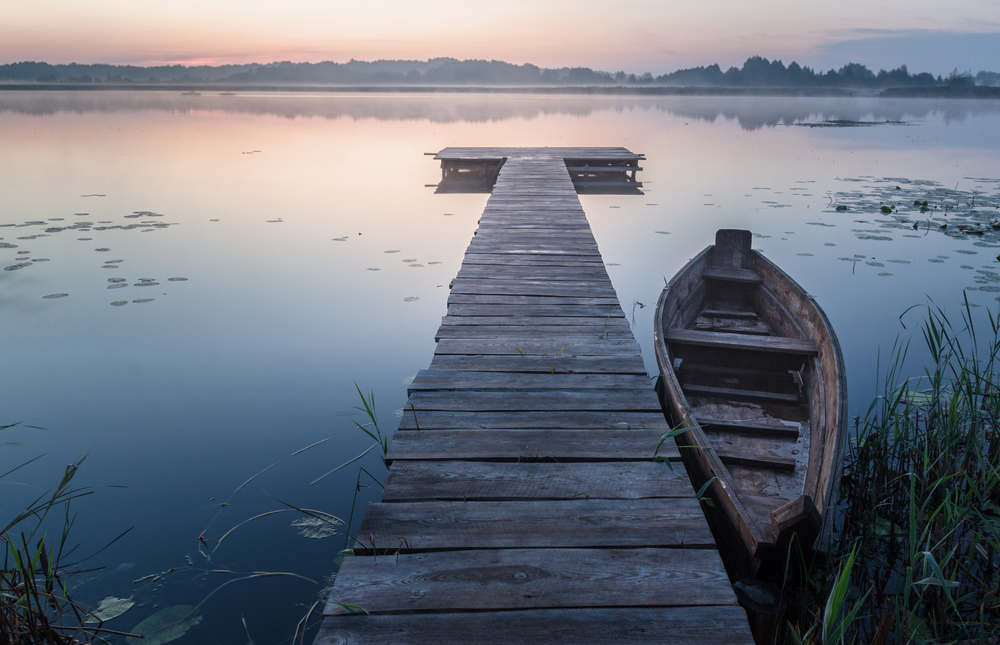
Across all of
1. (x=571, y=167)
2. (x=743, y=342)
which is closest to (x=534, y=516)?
(x=743, y=342)

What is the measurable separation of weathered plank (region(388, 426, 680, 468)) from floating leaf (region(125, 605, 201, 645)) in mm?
1012

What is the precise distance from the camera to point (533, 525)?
1.83m

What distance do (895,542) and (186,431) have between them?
3773 millimetres

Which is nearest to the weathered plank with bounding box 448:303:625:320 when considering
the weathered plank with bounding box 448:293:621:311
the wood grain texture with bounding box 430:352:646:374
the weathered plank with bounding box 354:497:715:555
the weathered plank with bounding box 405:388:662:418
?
the weathered plank with bounding box 448:293:621:311

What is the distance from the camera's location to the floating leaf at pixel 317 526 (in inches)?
109

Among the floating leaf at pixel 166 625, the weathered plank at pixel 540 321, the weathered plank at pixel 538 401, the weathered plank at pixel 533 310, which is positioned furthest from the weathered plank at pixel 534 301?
the floating leaf at pixel 166 625

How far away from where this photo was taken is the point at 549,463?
2.16m

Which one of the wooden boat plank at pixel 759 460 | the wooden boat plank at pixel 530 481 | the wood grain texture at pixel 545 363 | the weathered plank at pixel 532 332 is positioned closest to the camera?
the wooden boat plank at pixel 530 481

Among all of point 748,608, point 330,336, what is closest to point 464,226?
point 330,336

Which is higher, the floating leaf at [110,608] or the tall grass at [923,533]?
the tall grass at [923,533]

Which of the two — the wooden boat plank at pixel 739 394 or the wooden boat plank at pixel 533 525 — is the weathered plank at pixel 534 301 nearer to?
the wooden boat plank at pixel 739 394

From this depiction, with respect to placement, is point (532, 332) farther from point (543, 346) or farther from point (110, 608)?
point (110, 608)

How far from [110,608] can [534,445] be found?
69.3 inches

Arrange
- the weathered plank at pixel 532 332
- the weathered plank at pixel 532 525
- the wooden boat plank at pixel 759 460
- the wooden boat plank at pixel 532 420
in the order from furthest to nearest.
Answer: the weathered plank at pixel 532 332 < the wooden boat plank at pixel 759 460 < the wooden boat plank at pixel 532 420 < the weathered plank at pixel 532 525
